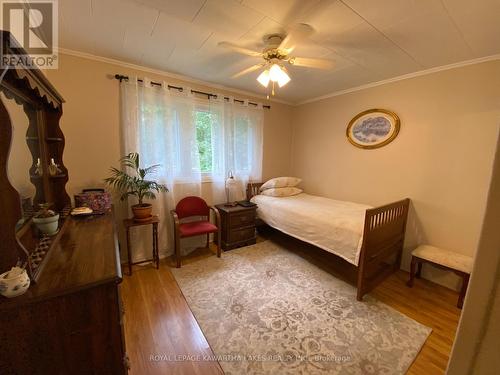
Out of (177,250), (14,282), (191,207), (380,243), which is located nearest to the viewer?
(14,282)

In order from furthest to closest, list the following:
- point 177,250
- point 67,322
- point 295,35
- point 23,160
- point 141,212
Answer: point 177,250 < point 141,212 < point 295,35 < point 23,160 < point 67,322

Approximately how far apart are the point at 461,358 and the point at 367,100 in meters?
3.43

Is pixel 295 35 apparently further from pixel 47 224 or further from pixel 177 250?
pixel 177 250

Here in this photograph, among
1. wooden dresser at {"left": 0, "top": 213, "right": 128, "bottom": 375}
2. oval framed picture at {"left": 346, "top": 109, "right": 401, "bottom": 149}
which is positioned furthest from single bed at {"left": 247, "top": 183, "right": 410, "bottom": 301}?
wooden dresser at {"left": 0, "top": 213, "right": 128, "bottom": 375}

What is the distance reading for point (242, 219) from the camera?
3311 millimetres

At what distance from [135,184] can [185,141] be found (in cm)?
89

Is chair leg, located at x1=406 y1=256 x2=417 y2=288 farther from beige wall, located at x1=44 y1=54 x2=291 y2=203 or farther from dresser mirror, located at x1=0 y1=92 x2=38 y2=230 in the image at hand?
beige wall, located at x1=44 y1=54 x2=291 y2=203

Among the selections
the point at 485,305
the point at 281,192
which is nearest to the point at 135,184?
the point at 281,192

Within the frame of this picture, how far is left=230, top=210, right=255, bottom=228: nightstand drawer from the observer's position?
10.6 feet

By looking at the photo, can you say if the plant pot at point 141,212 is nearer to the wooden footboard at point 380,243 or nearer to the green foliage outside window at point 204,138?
the green foliage outside window at point 204,138

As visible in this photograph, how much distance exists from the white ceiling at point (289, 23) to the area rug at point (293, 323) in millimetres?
2483

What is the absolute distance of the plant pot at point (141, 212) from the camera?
2520 millimetres

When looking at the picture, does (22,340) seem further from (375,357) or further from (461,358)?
(375,357)

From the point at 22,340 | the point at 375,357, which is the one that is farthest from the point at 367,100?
the point at 22,340
